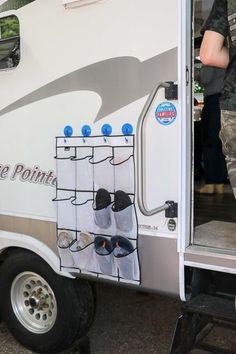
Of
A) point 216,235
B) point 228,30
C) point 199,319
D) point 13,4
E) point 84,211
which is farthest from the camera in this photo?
point 13,4

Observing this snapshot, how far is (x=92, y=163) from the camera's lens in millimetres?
3271

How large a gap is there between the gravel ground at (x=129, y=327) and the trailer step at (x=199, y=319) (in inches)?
28.2

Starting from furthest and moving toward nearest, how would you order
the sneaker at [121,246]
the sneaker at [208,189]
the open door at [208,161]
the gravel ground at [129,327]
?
the sneaker at [208,189] → the open door at [208,161] → the gravel ground at [129,327] → the sneaker at [121,246]

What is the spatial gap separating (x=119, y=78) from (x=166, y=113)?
16.0 inches

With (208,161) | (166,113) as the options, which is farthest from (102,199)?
(208,161)

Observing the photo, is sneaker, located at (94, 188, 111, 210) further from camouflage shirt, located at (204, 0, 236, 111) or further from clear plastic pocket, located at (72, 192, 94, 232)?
camouflage shirt, located at (204, 0, 236, 111)

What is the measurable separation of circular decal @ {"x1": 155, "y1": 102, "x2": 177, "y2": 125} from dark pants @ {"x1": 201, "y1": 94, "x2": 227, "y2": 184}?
2.16m

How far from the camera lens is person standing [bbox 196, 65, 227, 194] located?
5051 millimetres

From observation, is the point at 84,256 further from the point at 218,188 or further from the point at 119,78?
the point at 218,188

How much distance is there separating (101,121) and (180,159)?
62cm

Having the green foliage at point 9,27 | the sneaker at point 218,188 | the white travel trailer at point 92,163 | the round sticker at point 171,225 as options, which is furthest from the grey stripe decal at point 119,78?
the sneaker at point 218,188

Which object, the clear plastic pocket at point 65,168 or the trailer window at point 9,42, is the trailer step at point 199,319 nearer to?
the clear plastic pocket at point 65,168

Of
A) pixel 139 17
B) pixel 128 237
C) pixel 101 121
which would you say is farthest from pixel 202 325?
pixel 139 17

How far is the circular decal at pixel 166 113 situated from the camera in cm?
294
